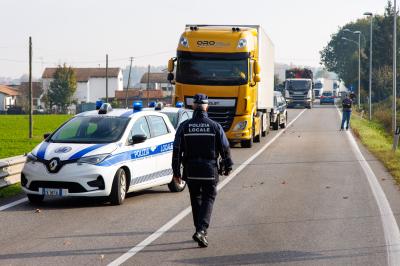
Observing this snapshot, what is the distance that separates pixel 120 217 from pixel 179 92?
1430 cm

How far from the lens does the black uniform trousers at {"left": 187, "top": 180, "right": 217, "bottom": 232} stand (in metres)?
9.46

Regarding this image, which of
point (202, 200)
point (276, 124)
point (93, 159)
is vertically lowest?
point (202, 200)

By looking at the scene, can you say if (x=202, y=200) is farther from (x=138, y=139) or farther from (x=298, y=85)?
(x=298, y=85)

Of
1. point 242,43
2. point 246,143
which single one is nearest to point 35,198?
point 242,43

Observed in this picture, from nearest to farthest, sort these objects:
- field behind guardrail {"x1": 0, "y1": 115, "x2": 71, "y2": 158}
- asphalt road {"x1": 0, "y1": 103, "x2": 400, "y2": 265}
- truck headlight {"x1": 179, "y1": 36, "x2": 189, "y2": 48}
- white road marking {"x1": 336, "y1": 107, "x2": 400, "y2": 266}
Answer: asphalt road {"x1": 0, "y1": 103, "x2": 400, "y2": 265} < white road marking {"x1": 336, "y1": 107, "x2": 400, "y2": 266} < truck headlight {"x1": 179, "y1": 36, "x2": 189, "y2": 48} < field behind guardrail {"x1": 0, "y1": 115, "x2": 71, "y2": 158}

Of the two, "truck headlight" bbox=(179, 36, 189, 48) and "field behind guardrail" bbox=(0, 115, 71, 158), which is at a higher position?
"truck headlight" bbox=(179, 36, 189, 48)

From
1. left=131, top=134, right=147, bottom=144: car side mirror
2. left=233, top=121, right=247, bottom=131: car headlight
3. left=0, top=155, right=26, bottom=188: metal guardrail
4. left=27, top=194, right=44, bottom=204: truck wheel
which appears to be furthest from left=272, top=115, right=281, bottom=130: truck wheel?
left=27, top=194, right=44, bottom=204: truck wheel

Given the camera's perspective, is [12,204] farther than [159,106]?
No

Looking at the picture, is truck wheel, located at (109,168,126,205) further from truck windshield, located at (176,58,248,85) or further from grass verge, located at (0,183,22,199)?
truck windshield, located at (176,58,248,85)

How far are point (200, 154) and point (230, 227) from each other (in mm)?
1692

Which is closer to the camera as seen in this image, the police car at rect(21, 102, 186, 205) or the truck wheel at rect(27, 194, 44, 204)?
the police car at rect(21, 102, 186, 205)

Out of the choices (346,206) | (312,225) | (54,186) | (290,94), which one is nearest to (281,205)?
(346,206)

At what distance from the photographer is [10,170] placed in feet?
48.8

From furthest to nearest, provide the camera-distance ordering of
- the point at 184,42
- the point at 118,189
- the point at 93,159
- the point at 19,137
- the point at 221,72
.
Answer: the point at 19,137 → the point at 184,42 → the point at 221,72 → the point at 118,189 → the point at 93,159
